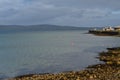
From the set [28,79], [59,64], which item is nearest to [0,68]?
[59,64]

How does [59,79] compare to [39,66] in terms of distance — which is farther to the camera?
[39,66]

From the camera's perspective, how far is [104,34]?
461ft

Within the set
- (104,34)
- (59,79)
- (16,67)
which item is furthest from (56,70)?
(104,34)

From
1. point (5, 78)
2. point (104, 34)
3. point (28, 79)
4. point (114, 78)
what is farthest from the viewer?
point (104, 34)

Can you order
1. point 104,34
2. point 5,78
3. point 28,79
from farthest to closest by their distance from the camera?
point 104,34, point 5,78, point 28,79

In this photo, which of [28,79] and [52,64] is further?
[52,64]

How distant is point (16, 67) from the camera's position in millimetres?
46781

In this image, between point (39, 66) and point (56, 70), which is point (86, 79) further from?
point (39, 66)

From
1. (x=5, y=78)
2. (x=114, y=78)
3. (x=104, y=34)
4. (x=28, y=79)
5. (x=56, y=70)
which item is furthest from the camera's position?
(x=104, y=34)

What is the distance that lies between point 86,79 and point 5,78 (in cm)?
1142

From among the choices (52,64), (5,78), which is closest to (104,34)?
(52,64)

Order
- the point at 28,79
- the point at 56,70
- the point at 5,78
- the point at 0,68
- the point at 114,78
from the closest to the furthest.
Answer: the point at 114,78 < the point at 28,79 < the point at 5,78 < the point at 56,70 < the point at 0,68

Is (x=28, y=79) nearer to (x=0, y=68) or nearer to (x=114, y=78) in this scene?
(x=114, y=78)

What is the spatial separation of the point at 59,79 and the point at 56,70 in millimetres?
11540
